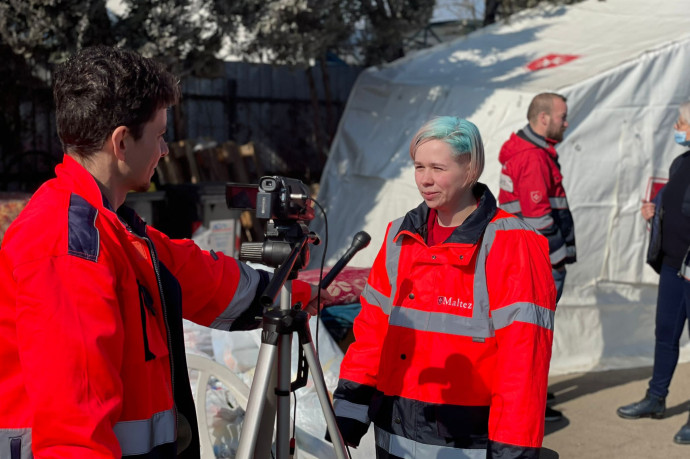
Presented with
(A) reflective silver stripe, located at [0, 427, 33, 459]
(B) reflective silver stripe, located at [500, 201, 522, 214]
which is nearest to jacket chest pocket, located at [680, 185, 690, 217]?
(B) reflective silver stripe, located at [500, 201, 522, 214]

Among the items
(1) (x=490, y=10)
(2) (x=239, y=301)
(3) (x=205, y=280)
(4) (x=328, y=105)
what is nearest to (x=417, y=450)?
(2) (x=239, y=301)

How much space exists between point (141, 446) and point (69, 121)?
0.67m

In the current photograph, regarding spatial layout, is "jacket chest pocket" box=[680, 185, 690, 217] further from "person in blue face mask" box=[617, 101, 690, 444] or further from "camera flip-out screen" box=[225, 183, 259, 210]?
"camera flip-out screen" box=[225, 183, 259, 210]

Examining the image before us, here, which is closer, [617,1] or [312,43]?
[312,43]

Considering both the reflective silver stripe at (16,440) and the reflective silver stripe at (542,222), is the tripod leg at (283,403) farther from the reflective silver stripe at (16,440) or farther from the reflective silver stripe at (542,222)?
the reflective silver stripe at (542,222)

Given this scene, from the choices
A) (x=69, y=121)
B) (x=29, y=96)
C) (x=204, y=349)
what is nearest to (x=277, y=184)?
(x=69, y=121)

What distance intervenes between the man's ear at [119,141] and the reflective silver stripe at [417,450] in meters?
1.25

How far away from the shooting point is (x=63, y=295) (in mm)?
1466

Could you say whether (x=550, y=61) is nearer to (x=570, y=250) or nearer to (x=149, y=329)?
(x=570, y=250)

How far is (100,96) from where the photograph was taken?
5.31 ft

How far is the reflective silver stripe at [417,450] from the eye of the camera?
2.36 metres

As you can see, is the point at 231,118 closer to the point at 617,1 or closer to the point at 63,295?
the point at 617,1

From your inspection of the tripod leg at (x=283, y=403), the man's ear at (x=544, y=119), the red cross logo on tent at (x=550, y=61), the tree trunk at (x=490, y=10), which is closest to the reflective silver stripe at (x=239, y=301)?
the tripod leg at (x=283, y=403)

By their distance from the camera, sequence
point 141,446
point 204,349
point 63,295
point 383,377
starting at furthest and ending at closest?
point 204,349, point 383,377, point 141,446, point 63,295
